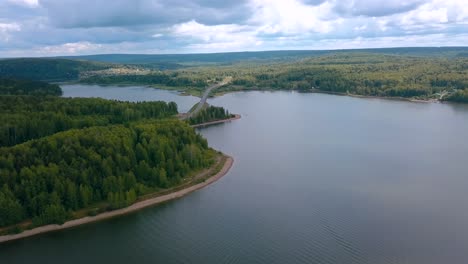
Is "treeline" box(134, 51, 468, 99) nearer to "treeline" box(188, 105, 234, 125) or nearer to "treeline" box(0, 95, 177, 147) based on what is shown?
"treeline" box(188, 105, 234, 125)

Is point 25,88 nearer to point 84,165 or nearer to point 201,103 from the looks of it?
point 201,103

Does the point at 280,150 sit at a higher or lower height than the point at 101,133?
lower

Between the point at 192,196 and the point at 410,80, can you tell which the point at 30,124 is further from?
the point at 410,80

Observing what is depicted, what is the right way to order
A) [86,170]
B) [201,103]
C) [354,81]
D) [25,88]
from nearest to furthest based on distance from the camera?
[86,170], [201,103], [25,88], [354,81]

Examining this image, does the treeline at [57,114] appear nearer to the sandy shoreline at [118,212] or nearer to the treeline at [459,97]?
the sandy shoreline at [118,212]

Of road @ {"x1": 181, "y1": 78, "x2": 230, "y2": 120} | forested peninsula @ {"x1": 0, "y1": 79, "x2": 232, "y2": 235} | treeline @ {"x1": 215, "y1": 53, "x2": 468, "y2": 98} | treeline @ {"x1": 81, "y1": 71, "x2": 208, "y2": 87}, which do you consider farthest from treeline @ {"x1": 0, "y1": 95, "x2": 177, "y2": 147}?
treeline @ {"x1": 81, "y1": 71, "x2": 208, "y2": 87}

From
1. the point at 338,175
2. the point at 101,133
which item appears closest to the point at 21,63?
the point at 101,133

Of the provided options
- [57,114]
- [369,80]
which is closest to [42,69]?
[369,80]

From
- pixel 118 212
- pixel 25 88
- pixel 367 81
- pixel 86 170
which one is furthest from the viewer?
pixel 367 81

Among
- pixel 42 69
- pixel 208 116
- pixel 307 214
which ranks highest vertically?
pixel 42 69
